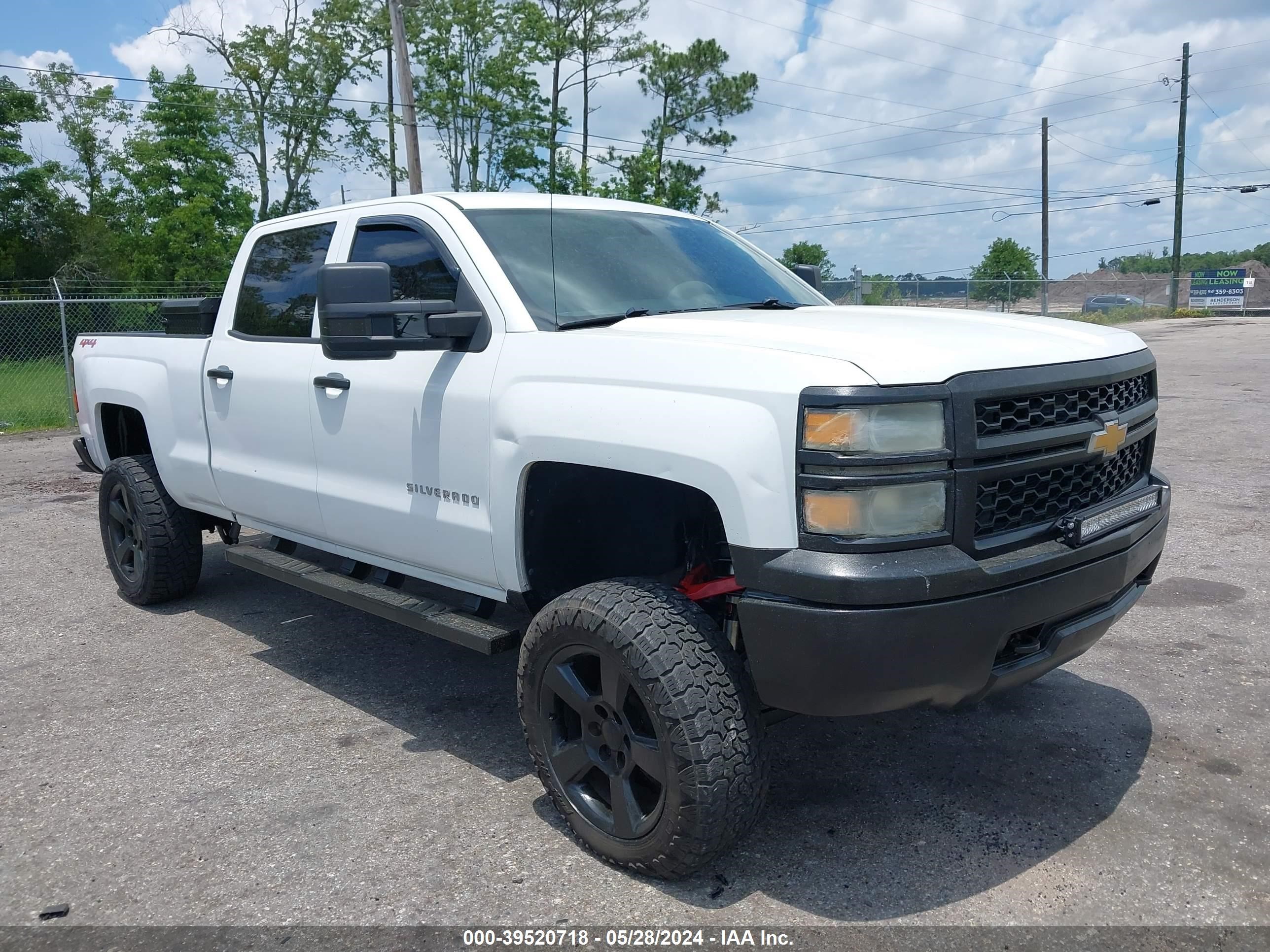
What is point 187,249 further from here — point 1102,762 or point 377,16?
point 1102,762

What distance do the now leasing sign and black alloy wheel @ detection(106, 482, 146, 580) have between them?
1909 inches

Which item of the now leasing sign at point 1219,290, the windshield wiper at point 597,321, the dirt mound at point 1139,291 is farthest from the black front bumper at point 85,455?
the now leasing sign at point 1219,290

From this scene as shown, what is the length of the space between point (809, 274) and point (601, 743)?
9.84 feet

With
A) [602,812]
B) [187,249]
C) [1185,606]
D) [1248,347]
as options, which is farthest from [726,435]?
[187,249]

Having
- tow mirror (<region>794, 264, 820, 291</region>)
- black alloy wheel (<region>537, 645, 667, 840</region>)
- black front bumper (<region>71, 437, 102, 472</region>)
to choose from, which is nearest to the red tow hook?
black alloy wheel (<region>537, 645, 667, 840</region>)

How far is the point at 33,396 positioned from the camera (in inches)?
656

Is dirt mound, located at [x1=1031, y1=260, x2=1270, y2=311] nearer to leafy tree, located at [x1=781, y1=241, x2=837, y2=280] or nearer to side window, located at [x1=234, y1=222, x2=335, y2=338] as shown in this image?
leafy tree, located at [x1=781, y1=241, x2=837, y2=280]

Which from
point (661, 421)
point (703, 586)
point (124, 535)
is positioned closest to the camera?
point (661, 421)

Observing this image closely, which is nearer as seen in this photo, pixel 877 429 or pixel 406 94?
pixel 877 429

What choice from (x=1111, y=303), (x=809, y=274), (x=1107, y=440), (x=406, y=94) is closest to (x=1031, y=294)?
(x=1111, y=303)

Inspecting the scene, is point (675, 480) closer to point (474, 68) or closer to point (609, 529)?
point (609, 529)

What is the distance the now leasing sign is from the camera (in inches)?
1772

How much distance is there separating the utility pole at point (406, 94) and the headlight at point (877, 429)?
17.7m

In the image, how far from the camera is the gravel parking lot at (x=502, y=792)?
9.55ft
